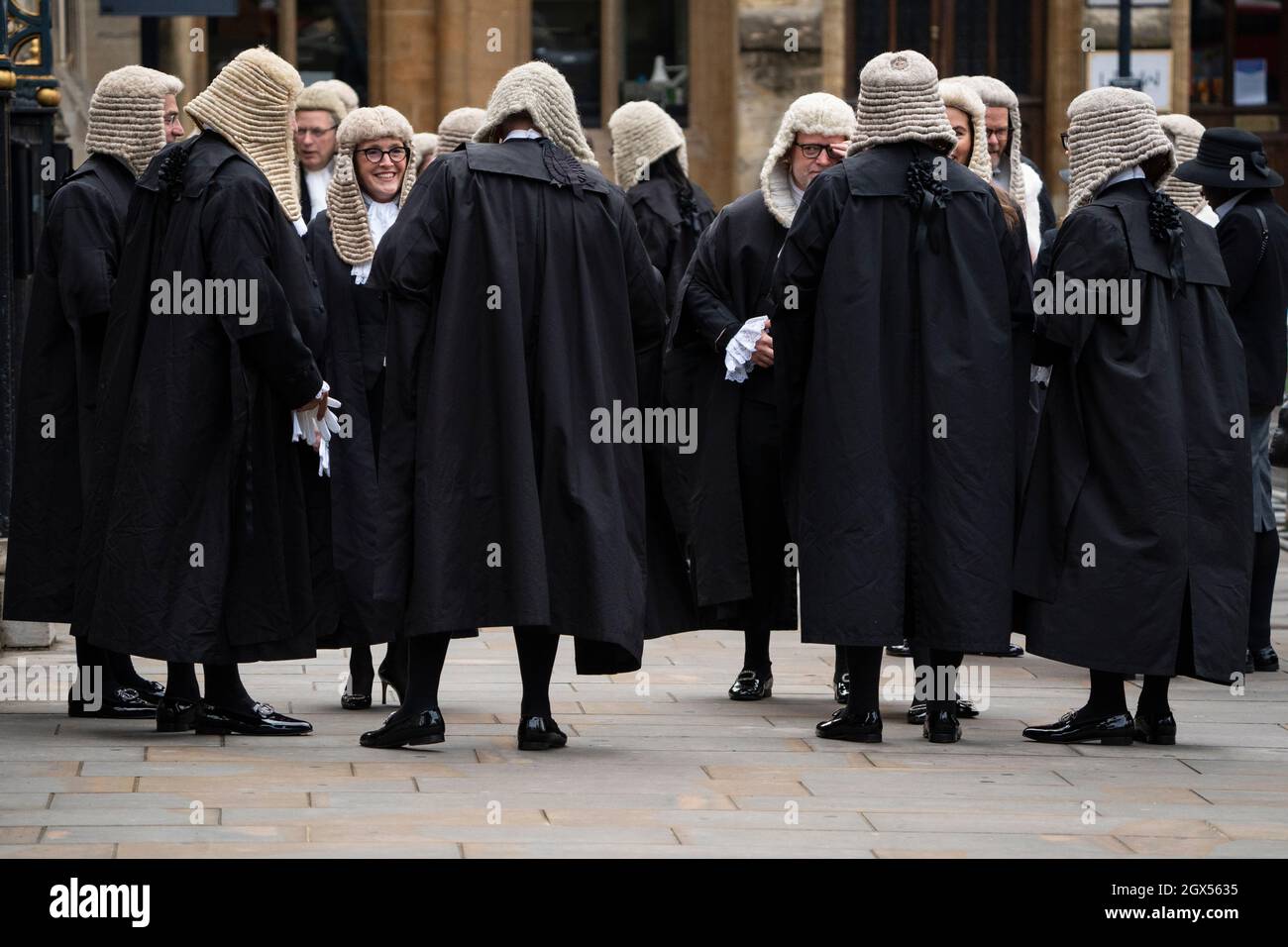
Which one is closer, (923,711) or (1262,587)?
(923,711)

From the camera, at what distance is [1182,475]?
7480 millimetres

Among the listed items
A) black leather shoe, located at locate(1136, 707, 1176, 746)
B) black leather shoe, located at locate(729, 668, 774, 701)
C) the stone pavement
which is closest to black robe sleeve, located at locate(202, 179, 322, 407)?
the stone pavement

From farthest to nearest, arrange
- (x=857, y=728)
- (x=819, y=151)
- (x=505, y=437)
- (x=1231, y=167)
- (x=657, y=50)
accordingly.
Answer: (x=657, y=50)
(x=1231, y=167)
(x=819, y=151)
(x=857, y=728)
(x=505, y=437)

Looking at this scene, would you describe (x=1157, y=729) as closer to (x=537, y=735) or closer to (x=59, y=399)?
(x=537, y=735)

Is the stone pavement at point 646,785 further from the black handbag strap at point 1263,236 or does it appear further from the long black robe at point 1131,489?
the black handbag strap at point 1263,236

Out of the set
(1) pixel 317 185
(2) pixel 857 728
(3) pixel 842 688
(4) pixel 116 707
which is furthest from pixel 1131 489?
(1) pixel 317 185

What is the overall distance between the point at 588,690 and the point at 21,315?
3.12 metres

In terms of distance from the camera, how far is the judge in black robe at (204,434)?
7.24 metres

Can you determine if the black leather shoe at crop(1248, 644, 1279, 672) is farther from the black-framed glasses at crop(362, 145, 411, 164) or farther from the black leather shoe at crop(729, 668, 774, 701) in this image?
the black-framed glasses at crop(362, 145, 411, 164)

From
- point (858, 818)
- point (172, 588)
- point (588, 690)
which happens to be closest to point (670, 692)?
point (588, 690)

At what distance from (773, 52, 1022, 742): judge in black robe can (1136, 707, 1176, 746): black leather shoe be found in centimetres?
58

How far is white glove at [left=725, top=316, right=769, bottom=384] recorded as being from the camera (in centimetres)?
809

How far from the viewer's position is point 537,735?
A: 713 cm

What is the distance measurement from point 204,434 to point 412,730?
1090 millimetres
